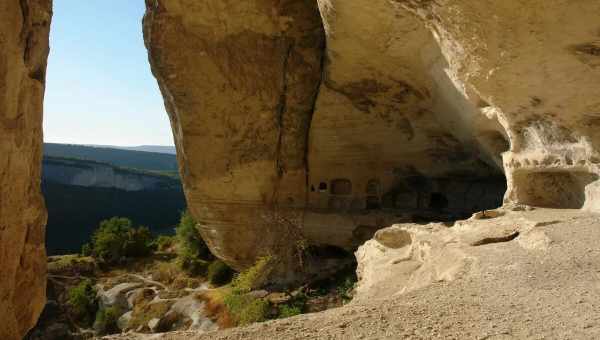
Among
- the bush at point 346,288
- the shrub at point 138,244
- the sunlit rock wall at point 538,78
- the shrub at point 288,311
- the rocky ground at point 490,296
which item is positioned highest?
the sunlit rock wall at point 538,78

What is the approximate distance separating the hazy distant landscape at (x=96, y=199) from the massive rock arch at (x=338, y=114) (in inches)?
883

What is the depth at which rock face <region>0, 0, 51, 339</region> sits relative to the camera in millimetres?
3020

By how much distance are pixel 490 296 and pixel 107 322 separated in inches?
514

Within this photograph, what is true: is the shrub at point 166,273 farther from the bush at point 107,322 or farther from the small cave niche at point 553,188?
the small cave niche at point 553,188

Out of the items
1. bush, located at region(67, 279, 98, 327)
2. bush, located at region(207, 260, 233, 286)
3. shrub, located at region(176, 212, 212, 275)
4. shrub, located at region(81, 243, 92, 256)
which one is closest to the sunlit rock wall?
bush, located at region(207, 260, 233, 286)

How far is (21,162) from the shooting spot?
3260 mm

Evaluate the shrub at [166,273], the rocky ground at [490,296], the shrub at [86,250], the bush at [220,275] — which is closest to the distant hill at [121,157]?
the shrub at [86,250]

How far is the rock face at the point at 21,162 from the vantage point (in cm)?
302

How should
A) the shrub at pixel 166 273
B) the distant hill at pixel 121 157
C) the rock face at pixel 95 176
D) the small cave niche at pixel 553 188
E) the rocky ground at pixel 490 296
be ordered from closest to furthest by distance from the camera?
the rocky ground at pixel 490 296
the small cave niche at pixel 553 188
the shrub at pixel 166 273
the rock face at pixel 95 176
the distant hill at pixel 121 157

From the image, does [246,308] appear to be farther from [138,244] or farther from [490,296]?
[138,244]

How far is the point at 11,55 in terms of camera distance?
3.07 meters

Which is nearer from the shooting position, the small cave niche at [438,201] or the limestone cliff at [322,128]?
the limestone cliff at [322,128]

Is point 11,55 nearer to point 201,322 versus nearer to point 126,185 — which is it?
point 201,322

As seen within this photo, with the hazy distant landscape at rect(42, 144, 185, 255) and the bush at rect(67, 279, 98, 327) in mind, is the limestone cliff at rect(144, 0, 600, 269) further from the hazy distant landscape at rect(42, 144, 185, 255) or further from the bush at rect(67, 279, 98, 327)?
the hazy distant landscape at rect(42, 144, 185, 255)
